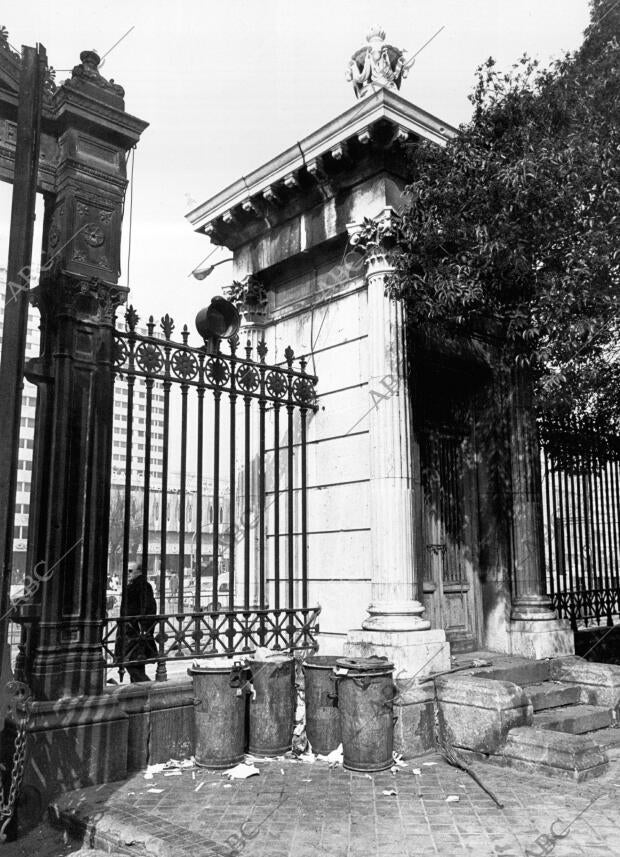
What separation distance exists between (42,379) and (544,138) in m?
5.61

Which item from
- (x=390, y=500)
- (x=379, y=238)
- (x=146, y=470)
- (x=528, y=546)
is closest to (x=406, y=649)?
(x=390, y=500)

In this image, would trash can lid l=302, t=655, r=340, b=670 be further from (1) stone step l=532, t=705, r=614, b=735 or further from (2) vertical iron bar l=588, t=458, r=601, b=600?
(2) vertical iron bar l=588, t=458, r=601, b=600

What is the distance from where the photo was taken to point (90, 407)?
667 cm

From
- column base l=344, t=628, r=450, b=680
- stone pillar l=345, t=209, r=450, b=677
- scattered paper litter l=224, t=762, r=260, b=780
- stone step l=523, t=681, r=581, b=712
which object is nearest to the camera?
scattered paper litter l=224, t=762, r=260, b=780

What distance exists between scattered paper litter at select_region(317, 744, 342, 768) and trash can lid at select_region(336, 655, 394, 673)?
2.91ft

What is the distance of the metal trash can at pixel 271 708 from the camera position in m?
6.97

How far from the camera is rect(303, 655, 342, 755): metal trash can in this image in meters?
7.09

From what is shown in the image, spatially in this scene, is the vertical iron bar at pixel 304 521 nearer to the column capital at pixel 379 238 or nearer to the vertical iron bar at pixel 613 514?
the column capital at pixel 379 238

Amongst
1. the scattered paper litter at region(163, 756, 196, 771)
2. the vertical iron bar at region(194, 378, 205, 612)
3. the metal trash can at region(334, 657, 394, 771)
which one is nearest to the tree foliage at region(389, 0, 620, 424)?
the vertical iron bar at region(194, 378, 205, 612)

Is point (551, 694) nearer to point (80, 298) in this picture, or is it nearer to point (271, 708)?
point (271, 708)

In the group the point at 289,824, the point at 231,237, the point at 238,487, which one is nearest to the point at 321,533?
the point at 238,487

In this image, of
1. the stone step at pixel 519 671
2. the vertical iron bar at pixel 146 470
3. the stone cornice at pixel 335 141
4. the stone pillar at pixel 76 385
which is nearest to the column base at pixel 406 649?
the stone step at pixel 519 671

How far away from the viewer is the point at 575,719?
304 inches

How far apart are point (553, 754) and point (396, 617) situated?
2.04 metres
